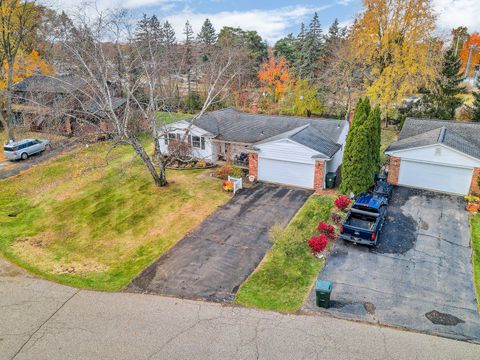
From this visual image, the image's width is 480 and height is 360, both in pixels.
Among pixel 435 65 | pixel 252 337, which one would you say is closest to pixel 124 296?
Result: pixel 252 337

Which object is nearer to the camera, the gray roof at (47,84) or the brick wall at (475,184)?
the brick wall at (475,184)

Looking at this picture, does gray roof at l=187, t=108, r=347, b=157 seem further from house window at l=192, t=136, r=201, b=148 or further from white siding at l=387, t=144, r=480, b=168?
white siding at l=387, t=144, r=480, b=168

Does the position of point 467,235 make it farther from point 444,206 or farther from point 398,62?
point 398,62

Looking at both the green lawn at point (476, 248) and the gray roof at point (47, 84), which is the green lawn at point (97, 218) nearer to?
the gray roof at point (47, 84)

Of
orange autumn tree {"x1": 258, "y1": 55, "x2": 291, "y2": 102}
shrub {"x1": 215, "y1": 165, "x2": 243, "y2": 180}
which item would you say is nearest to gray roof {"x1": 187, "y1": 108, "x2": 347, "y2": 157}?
shrub {"x1": 215, "y1": 165, "x2": 243, "y2": 180}

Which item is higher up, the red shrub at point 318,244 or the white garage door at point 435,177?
the white garage door at point 435,177

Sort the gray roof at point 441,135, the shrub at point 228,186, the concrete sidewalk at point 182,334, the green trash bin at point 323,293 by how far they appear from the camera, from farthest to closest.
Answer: the shrub at point 228,186
the gray roof at point 441,135
the green trash bin at point 323,293
the concrete sidewalk at point 182,334

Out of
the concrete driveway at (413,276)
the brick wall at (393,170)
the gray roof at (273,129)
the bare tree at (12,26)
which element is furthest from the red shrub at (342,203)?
the bare tree at (12,26)

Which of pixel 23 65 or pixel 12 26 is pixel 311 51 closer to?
pixel 23 65
